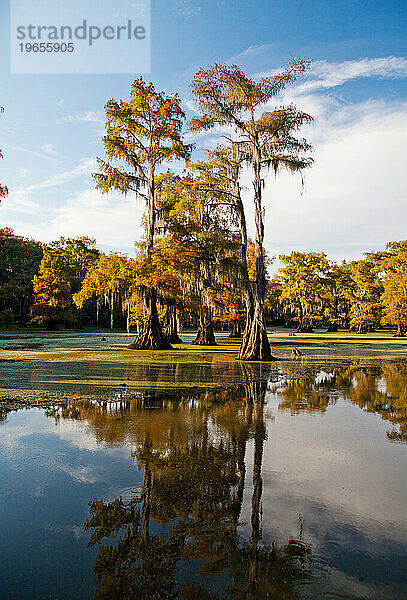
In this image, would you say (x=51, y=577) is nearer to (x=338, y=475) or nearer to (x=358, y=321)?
(x=338, y=475)

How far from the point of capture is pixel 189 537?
10.1 ft

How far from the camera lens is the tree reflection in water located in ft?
8.28

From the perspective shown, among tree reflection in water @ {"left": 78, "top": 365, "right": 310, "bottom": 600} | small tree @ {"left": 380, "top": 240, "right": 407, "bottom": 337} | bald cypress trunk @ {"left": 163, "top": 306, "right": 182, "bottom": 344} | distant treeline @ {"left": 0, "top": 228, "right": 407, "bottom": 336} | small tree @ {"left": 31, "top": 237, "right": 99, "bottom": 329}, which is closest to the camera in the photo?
tree reflection in water @ {"left": 78, "top": 365, "right": 310, "bottom": 600}

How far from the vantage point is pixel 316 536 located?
10.3 feet

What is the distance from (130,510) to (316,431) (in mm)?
3605

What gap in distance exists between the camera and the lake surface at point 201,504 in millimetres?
2590

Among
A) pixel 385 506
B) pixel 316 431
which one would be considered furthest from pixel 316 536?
pixel 316 431

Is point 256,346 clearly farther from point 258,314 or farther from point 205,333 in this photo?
point 205,333

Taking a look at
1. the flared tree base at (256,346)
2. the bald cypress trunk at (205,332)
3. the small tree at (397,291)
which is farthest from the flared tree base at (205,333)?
the small tree at (397,291)

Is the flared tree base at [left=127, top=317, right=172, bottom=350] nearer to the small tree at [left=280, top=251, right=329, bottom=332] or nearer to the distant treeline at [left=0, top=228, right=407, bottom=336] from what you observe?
the distant treeline at [left=0, top=228, right=407, bottom=336]

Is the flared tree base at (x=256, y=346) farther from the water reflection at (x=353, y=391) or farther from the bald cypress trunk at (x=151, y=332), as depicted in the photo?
the bald cypress trunk at (x=151, y=332)

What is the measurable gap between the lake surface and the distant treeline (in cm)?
1351

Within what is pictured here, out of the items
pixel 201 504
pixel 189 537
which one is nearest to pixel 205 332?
pixel 201 504

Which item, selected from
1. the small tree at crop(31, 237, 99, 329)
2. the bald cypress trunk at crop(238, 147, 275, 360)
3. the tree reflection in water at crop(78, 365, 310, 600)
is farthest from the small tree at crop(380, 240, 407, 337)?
the tree reflection in water at crop(78, 365, 310, 600)
